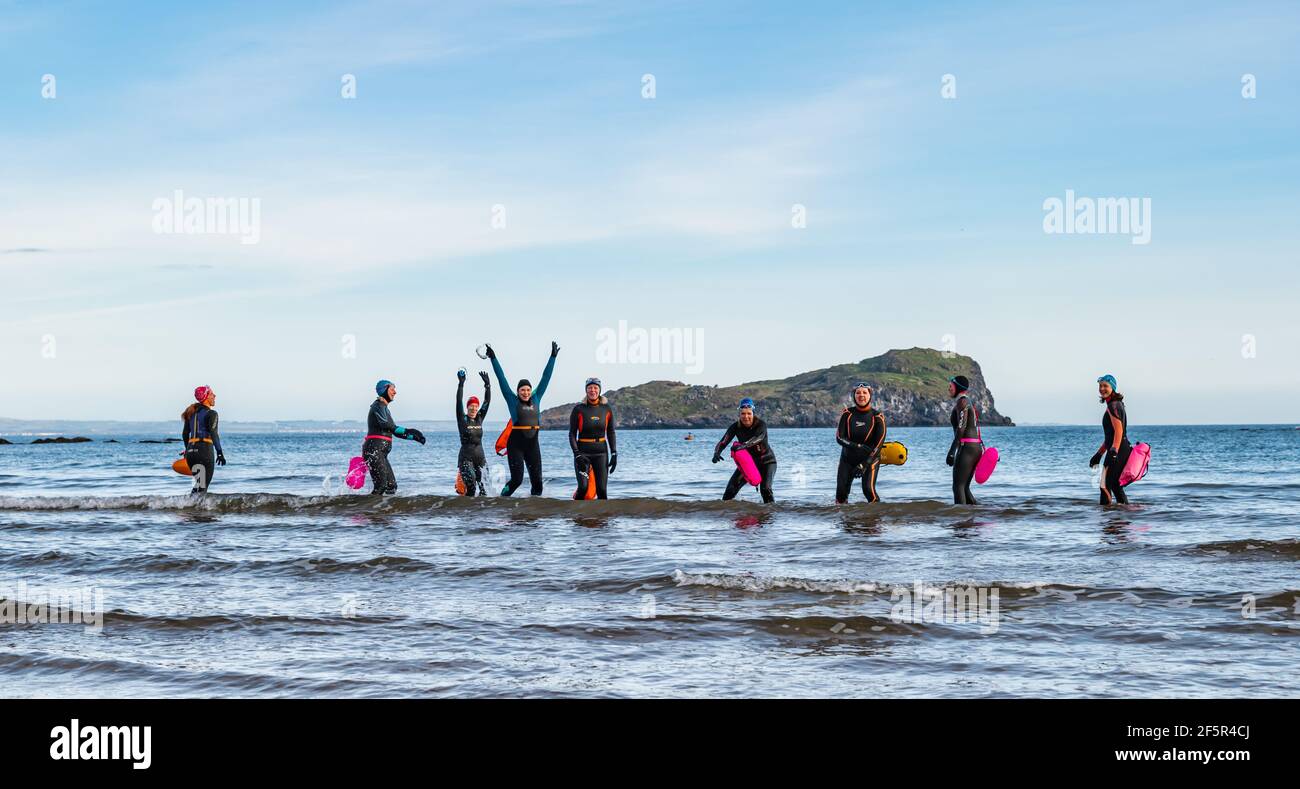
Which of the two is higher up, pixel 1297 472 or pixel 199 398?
pixel 199 398

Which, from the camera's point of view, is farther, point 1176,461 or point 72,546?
point 1176,461

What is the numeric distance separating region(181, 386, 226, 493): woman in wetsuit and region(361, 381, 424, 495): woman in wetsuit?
2.76 metres

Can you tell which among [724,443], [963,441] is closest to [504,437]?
[724,443]

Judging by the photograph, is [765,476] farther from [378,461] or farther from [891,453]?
[378,461]

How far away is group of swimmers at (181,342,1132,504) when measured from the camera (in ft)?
54.3

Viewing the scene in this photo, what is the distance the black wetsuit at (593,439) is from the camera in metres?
17.4

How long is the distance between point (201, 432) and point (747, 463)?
1023 centimetres

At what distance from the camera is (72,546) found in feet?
48.9
